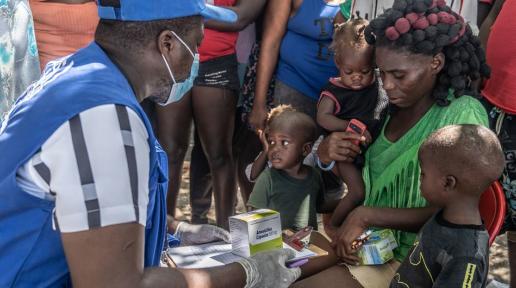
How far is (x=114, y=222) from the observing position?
1.42 m

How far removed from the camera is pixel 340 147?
2.64 meters

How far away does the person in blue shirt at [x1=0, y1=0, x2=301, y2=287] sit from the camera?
140cm

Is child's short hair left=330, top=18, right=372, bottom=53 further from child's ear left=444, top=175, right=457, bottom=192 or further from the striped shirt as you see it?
the striped shirt

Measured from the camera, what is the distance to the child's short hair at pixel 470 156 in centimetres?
202

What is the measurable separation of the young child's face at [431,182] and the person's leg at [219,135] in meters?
1.59

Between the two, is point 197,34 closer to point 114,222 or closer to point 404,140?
point 114,222

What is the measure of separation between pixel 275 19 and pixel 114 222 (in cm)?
212

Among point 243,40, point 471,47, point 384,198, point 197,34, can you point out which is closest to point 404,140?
point 384,198

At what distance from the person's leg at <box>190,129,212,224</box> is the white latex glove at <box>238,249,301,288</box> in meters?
2.06

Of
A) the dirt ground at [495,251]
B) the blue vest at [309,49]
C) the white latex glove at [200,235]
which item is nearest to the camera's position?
the white latex glove at [200,235]

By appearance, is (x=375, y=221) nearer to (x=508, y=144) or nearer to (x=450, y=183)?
(x=450, y=183)

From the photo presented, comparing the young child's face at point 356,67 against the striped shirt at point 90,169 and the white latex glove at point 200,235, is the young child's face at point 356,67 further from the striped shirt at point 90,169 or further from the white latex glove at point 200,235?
the striped shirt at point 90,169

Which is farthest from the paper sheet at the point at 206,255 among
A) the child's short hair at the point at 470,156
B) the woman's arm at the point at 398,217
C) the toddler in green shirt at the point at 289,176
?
the child's short hair at the point at 470,156

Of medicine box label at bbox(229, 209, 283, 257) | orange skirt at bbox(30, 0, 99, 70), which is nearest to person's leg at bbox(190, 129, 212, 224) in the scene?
orange skirt at bbox(30, 0, 99, 70)
